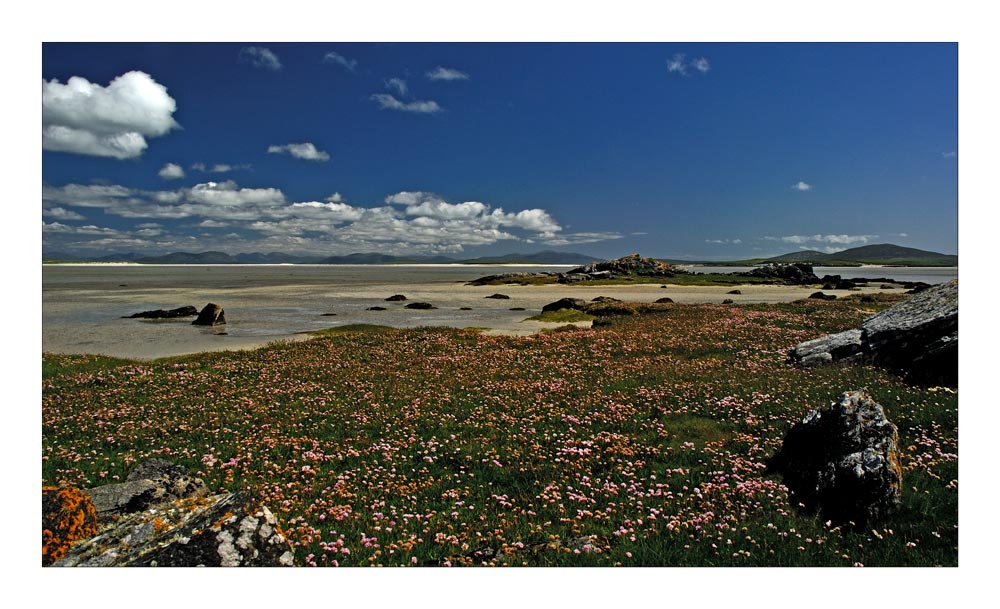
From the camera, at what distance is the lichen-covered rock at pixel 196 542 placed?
597cm

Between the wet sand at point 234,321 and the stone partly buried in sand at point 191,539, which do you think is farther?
the wet sand at point 234,321

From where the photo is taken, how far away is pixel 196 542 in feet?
19.7

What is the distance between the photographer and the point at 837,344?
66.5ft

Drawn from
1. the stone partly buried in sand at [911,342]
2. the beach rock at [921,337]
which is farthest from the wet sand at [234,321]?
the beach rock at [921,337]

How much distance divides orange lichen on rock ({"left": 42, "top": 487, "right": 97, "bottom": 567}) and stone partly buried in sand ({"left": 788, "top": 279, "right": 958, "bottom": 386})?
67.1 ft

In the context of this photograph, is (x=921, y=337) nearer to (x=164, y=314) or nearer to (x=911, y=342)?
(x=911, y=342)

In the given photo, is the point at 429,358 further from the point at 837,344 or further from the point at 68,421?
the point at 837,344

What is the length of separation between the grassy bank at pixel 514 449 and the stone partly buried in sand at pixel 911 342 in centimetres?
97

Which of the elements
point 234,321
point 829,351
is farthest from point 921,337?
point 234,321

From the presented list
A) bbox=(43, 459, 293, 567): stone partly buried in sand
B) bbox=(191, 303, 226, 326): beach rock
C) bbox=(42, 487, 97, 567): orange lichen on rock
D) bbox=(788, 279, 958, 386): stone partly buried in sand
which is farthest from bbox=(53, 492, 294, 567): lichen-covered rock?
bbox=(191, 303, 226, 326): beach rock

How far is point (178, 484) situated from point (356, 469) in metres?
3.46

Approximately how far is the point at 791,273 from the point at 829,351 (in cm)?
12187

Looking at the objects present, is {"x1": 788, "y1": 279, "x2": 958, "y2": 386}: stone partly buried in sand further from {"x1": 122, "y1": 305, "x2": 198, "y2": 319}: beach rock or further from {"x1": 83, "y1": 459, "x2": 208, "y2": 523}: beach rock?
{"x1": 122, "y1": 305, "x2": 198, "y2": 319}: beach rock

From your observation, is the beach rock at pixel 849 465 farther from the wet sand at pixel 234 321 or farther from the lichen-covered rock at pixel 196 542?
the wet sand at pixel 234 321
